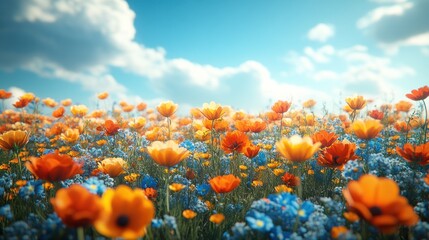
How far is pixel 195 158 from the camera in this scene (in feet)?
14.6

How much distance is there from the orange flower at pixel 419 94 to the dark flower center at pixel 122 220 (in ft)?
14.2

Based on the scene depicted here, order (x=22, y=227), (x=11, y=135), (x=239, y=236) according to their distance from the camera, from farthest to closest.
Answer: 1. (x=11, y=135)
2. (x=239, y=236)
3. (x=22, y=227)

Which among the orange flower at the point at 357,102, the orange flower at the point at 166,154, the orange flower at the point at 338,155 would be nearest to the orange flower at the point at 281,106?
the orange flower at the point at 357,102

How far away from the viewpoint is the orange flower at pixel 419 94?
12.4 ft

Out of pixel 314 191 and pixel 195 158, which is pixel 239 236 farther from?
pixel 195 158

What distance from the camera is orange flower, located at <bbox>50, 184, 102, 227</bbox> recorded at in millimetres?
1207

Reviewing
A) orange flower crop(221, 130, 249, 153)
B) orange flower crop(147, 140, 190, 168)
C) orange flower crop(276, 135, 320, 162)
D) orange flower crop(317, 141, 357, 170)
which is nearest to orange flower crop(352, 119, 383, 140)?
orange flower crop(317, 141, 357, 170)

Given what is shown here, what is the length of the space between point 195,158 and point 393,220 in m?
3.40

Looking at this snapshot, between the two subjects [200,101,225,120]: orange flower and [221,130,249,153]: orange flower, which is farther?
[200,101,225,120]: orange flower

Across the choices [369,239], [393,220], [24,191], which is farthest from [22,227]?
[369,239]

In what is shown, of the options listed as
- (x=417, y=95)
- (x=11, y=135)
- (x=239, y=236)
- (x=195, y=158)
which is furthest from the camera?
(x=195, y=158)

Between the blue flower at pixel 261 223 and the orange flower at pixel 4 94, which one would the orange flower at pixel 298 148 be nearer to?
the blue flower at pixel 261 223

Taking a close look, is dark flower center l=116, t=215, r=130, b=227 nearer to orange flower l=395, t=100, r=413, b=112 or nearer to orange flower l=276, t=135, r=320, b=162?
orange flower l=276, t=135, r=320, b=162

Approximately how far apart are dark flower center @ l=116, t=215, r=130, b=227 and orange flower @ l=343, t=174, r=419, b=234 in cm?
117
